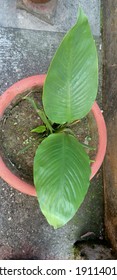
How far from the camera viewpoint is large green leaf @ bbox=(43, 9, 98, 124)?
3.21 feet

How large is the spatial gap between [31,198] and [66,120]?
59cm

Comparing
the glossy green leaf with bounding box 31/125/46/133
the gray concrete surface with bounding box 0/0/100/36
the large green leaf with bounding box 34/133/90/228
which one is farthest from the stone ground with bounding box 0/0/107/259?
the large green leaf with bounding box 34/133/90/228

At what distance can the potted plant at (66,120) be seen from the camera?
1010 mm

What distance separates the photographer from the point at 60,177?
113 centimetres

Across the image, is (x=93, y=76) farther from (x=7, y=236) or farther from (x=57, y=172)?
(x=7, y=236)

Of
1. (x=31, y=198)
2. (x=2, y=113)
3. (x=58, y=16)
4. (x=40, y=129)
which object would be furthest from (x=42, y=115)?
(x=58, y=16)

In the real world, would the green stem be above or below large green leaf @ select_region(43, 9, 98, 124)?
below

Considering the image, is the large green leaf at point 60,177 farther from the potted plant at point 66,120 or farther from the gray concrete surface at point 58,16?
the gray concrete surface at point 58,16

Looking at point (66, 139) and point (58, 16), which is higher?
point (58, 16)

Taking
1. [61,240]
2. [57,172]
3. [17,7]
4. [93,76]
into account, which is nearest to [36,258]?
[61,240]

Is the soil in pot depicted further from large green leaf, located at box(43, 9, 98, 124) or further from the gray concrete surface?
the gray concrete surface

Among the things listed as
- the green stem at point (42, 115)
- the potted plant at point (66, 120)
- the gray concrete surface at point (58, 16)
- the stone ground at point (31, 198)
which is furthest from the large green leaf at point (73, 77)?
the gray concrete surface at point (58, 16)

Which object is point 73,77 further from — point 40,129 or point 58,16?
point 58,16

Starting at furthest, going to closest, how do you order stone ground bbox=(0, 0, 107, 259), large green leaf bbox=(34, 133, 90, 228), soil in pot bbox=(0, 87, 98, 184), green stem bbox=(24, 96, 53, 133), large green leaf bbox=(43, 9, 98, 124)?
stone ground bbox=(0, 0, 107, 259)
soil in pot bbox=(0, 87, 98, 184)
green stem bbox=(24, 96, 53, 133)
large green leaf bbox=(34, 133, 90, 228)
large green leaf bbox=(43, 9, 98, 124)
